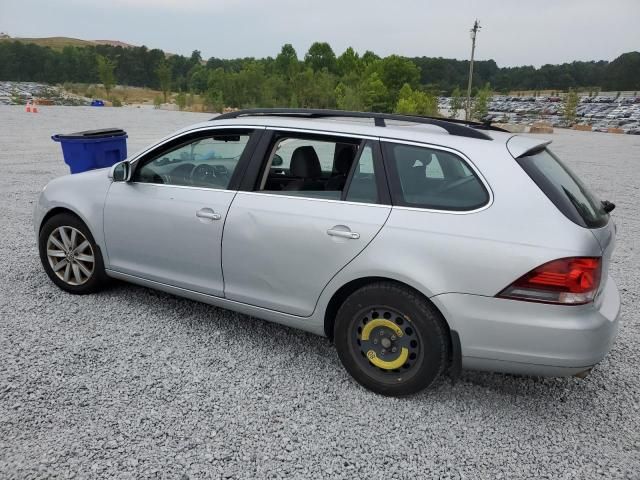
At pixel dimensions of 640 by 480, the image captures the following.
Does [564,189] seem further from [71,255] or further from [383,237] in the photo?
[71,255]

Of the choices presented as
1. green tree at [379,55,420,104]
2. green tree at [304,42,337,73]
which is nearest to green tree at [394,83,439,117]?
green tree at [379,55,420,104]

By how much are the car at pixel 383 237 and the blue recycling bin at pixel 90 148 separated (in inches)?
134

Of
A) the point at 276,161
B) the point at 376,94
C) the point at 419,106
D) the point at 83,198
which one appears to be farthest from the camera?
the point at 376,94

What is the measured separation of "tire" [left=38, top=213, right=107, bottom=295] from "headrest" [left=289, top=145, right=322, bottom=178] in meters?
1.80

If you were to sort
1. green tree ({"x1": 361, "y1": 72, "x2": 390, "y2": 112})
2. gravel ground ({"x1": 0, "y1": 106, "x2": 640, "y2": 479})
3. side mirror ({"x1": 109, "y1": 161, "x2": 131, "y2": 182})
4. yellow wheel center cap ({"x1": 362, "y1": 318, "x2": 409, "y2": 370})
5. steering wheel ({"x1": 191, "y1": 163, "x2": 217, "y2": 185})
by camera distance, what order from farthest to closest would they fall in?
1. green tree ({"x1": 361, "y1": 72, "x2": 390, "y2": 112})
2. side mirror ({"x1": 109, "y1": 161, "x2": 131, "y2": 182})
3. steering wheel ({"x1": 191, "y1": 163, "x2": 217, "y2": 185})
4. yellow wheel center cap ({"x1": 362, "y1": 318, "x2": 409, "y2": 370})
5. gravel ground ({"x1": 0, "y1": 106, "x2": 640, "y2": 479})

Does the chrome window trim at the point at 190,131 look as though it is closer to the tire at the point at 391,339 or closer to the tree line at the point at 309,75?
the tire at the point at 391,339

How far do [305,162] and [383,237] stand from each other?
1.16 m

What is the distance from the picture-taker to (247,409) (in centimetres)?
293

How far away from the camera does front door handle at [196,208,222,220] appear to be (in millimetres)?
3446

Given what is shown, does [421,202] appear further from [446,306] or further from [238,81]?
[238,81]

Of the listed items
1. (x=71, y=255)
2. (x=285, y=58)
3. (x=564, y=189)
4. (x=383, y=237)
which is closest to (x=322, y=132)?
(x=383, y=237)

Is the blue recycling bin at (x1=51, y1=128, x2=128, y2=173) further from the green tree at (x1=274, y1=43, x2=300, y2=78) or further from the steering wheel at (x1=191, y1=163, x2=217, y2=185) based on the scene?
the green tree at (x1=274, y1=43, x2=300, y2=78)

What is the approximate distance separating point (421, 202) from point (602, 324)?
1.14 m

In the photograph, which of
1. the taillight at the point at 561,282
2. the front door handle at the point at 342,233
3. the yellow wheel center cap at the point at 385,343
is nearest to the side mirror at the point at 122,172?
the front door handle at the point at 342,233
